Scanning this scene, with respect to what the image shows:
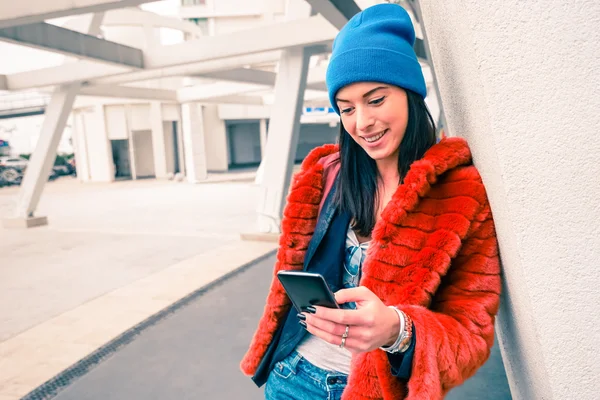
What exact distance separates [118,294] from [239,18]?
23.0m

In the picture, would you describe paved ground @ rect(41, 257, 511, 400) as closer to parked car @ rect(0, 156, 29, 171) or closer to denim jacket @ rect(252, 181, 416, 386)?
denim jacket @ rect(252, 181, 416, 386)

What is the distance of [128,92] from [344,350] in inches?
560

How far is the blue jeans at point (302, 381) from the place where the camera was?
131 centimetres

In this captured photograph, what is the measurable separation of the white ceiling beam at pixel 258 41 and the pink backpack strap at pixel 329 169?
5301mm

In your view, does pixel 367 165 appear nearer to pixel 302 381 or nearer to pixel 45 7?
pixel 302 381

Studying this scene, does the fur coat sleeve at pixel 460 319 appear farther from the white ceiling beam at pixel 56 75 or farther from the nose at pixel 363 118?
the white ceiling beam at pixel 56 75

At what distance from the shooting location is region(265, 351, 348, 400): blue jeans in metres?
1.31

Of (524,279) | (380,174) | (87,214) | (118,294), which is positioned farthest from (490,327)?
(87,214)

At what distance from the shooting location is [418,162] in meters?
1.19

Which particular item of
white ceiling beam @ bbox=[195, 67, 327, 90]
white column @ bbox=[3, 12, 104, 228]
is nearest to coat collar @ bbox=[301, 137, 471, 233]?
white ceiling beam @ bbox=[195, 67, 327, 90]

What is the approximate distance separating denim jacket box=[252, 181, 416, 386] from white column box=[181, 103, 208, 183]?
1808 cm

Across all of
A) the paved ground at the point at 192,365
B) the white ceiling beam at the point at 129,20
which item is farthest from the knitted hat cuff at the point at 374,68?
the white ceiling beam at the point at 129,20

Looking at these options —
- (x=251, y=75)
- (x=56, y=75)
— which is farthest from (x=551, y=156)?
(x=251, y=75)

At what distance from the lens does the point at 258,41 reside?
7.02m
